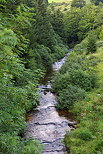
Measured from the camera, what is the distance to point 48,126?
1141cm

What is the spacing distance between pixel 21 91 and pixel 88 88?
38.5 feet

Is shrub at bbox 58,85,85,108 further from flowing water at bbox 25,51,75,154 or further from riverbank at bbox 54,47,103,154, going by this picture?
flowing water at bbox 25,51,75,154

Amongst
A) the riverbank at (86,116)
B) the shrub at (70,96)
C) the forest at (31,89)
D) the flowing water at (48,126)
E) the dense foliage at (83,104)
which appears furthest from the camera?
the shrub at (70,96)

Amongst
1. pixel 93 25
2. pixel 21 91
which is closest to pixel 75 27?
pixel 93 25

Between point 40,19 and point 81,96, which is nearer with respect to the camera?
point 81,96

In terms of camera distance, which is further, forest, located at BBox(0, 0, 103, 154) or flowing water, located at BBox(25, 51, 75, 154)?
flowing water, located at BBox(25, 51, 75, 154)

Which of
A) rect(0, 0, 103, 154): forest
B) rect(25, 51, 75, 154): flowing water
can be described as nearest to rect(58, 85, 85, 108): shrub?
rect(0, 0, 103, 154): forest

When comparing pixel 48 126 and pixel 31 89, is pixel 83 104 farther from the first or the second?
pixel 31 89

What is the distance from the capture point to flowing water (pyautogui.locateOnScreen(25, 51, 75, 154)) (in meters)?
9.37

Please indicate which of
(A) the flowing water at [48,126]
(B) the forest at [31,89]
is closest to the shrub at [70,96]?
(B) the forest at [31,89]

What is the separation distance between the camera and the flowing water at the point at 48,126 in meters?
9.37

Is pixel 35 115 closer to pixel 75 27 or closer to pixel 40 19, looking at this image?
pixel 40 19

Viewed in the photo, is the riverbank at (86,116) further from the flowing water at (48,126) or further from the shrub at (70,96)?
the flowing water at (48,126)

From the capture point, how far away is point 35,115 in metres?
13.0
